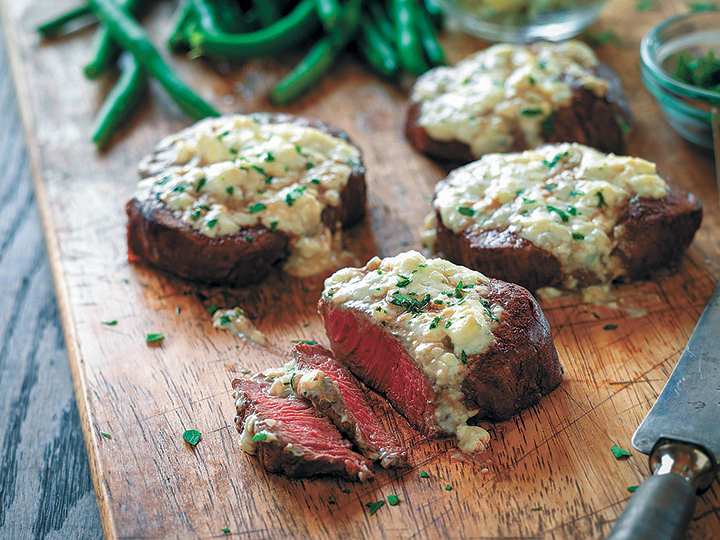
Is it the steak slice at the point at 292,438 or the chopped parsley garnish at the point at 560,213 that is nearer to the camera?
the steak slice at the point at 292,438

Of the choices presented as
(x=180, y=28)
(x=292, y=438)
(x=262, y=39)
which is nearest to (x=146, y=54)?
(x=180, y=28)

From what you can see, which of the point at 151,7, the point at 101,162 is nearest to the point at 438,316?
the point at 101,162

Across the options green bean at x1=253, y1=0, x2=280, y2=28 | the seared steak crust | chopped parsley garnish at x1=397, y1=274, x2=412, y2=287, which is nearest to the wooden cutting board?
the seared steak crust

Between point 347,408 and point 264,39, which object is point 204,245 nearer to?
point 347,408

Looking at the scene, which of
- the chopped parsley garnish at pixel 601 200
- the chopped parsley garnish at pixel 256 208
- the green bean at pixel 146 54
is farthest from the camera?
the green bean at pixel 146 54

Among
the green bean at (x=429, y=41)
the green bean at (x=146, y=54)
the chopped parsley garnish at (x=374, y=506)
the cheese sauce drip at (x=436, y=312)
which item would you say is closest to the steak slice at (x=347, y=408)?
the chopped parsley garnish at (x=374, y=506)

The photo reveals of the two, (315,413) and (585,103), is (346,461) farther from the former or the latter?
(585,103)

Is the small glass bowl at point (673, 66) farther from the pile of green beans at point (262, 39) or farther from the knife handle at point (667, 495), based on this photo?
the knife handle at point (667, 495)
